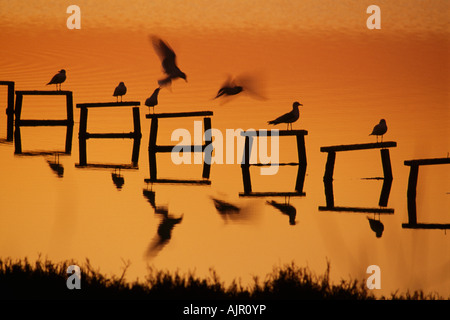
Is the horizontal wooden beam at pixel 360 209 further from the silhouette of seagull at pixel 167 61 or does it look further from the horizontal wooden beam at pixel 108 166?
the horizontal wooden beam at pixel 108 166

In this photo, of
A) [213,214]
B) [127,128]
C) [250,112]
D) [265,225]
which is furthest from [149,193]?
[250,112]

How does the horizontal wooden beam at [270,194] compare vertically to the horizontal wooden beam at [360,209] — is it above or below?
above

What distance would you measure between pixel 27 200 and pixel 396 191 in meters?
5.97

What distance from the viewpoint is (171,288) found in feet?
25.6

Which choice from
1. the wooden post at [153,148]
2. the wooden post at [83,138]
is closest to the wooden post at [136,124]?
the wooden post at [83,138]

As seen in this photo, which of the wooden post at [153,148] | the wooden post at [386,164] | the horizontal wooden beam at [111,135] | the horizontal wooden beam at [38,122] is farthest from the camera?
the horizontal wooden beam at [38,122]

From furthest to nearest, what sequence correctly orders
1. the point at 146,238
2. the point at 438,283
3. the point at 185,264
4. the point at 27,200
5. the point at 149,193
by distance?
the point at 149,193 → the point at 27,200 → the point at 146,238 → the point at 185,264 → the point at 438,283

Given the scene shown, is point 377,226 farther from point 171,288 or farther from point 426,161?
point 171,288

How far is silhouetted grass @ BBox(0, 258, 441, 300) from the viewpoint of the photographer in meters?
7.70

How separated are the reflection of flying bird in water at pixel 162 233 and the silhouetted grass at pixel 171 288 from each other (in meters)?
2.14

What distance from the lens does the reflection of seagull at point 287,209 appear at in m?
12.6

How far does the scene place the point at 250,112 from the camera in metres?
23.7
